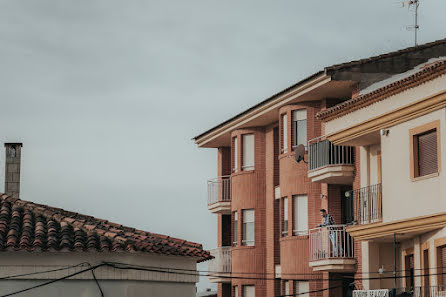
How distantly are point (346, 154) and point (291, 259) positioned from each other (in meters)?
6.18

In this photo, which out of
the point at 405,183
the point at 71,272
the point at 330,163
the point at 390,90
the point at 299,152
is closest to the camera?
the point at 71,272

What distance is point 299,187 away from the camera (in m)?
43.9

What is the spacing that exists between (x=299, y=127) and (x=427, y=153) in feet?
42.6

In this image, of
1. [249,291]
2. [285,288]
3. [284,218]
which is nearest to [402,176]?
[284,218]

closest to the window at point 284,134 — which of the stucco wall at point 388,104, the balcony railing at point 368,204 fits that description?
the stucco wall at point 388,104

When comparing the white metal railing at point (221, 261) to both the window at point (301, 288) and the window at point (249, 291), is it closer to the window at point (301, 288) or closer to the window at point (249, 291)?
the window at point (249, 291)

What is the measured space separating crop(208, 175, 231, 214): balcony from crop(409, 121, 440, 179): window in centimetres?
2061

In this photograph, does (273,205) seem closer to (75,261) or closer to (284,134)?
(284,134)

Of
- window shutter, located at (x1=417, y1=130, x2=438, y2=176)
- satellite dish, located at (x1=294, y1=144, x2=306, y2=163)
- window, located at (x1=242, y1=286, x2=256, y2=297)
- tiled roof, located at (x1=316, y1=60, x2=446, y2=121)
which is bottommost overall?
window, located at (x1=242, y1=286, x2=256, y2=297)

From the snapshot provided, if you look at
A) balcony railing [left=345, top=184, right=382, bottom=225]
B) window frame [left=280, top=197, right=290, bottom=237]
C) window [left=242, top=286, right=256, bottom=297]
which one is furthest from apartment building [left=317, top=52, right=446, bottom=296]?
window [left=242, top=286, right=256, bottom=297]

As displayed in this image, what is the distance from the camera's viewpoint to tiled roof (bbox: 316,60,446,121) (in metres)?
30.6

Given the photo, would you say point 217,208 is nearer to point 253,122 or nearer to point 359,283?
point 253,122

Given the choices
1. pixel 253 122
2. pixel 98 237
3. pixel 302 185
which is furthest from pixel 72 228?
pixel 253 122

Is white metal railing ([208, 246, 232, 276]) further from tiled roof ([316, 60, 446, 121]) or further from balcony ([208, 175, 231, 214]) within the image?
tiled roof ([316, 60, 446, 121])
